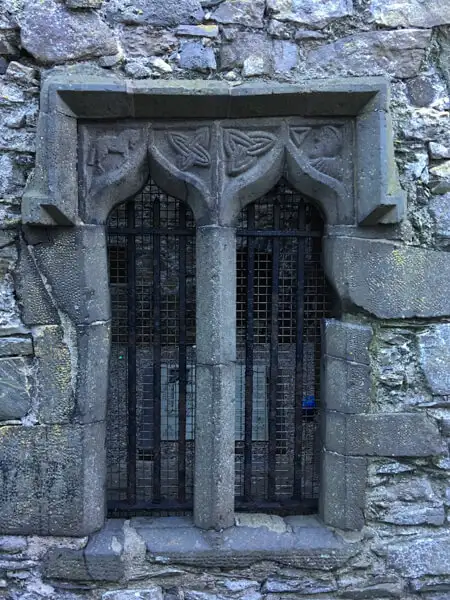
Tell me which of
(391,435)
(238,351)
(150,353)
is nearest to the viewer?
(391,435)

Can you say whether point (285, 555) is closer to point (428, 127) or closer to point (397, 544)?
point (397, 544)

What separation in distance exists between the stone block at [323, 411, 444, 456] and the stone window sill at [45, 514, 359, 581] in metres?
0.51

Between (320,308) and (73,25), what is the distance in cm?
195

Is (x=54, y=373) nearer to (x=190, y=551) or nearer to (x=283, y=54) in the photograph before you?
(x=190, y=551)

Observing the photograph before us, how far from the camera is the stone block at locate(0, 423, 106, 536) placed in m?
2.64

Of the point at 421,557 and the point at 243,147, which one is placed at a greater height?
the point at 243,147

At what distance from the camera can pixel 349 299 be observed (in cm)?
267

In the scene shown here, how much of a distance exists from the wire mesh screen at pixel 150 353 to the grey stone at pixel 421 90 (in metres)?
1.30

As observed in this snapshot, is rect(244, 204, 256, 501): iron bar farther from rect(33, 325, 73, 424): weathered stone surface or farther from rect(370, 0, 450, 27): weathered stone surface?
rect(370, 0, 450, 27): weathered stone surface

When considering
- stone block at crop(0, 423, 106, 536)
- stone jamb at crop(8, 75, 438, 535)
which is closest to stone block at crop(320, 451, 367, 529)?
stone jamb at crop(8, 75, 438, 535)

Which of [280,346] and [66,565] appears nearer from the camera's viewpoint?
[66,565]

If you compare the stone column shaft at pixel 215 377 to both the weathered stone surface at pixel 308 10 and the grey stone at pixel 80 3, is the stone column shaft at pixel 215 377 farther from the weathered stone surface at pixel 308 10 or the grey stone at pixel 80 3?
the grey stone at pixel 80 3

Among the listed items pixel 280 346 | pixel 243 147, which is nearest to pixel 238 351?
pixel 280 346

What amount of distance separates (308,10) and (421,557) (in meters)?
2.81
